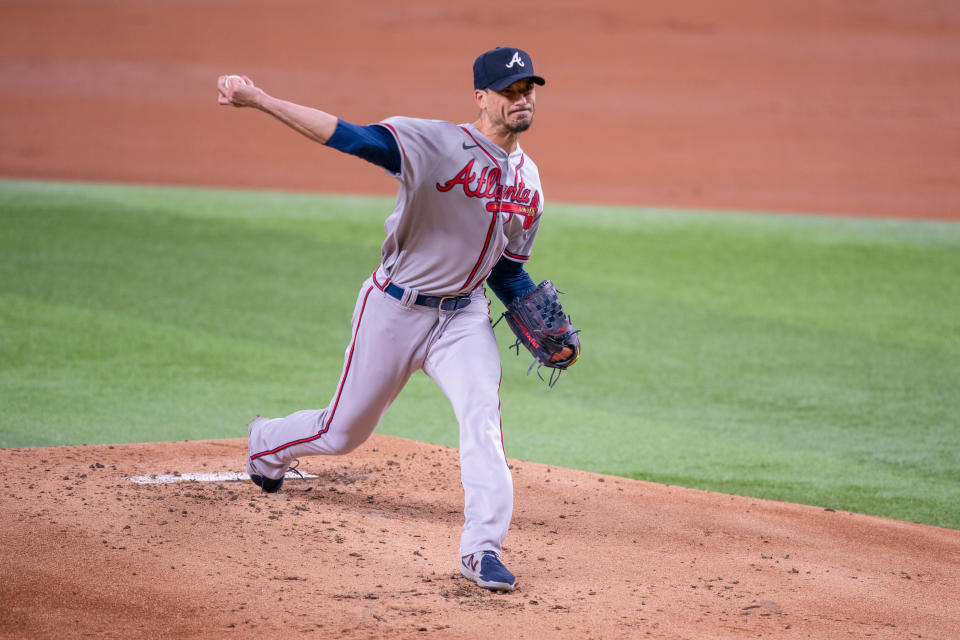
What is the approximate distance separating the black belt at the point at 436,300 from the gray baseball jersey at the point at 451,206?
0.09 ft

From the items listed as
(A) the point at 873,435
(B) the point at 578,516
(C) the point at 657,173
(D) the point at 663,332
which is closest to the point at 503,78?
(B) the point at 578,516

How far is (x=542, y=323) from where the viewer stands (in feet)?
12.9

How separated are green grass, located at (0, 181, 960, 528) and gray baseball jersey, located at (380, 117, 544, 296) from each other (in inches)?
76.0

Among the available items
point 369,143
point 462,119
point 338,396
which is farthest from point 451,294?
point 462,119

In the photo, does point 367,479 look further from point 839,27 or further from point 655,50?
point 839,27

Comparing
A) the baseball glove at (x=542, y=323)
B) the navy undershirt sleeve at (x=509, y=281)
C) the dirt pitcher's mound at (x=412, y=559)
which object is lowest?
the dirt pitcher's mound at (x=412, y=559)

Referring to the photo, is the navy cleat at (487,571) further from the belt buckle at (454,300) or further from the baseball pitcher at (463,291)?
the belt buckle at (454,300)

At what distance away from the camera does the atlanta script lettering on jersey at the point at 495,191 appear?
3584 mm

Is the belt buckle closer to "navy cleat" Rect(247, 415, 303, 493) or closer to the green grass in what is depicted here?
"navy cleat" Rect(247, 415, 303, 493)

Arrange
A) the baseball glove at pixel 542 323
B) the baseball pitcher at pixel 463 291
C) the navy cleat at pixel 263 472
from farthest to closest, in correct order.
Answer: the navy cleat at pixel 263 472
the baseball glove at pixel 542 323
the baseball pitcher at pixel 463 291

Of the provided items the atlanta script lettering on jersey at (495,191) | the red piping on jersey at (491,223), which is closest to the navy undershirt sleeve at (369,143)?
the atlanta script lettering on jersey at (495,191)

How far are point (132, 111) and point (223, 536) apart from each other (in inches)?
508

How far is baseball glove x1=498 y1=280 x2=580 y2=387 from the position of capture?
394 centimetres

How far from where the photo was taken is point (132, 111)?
15477mm
